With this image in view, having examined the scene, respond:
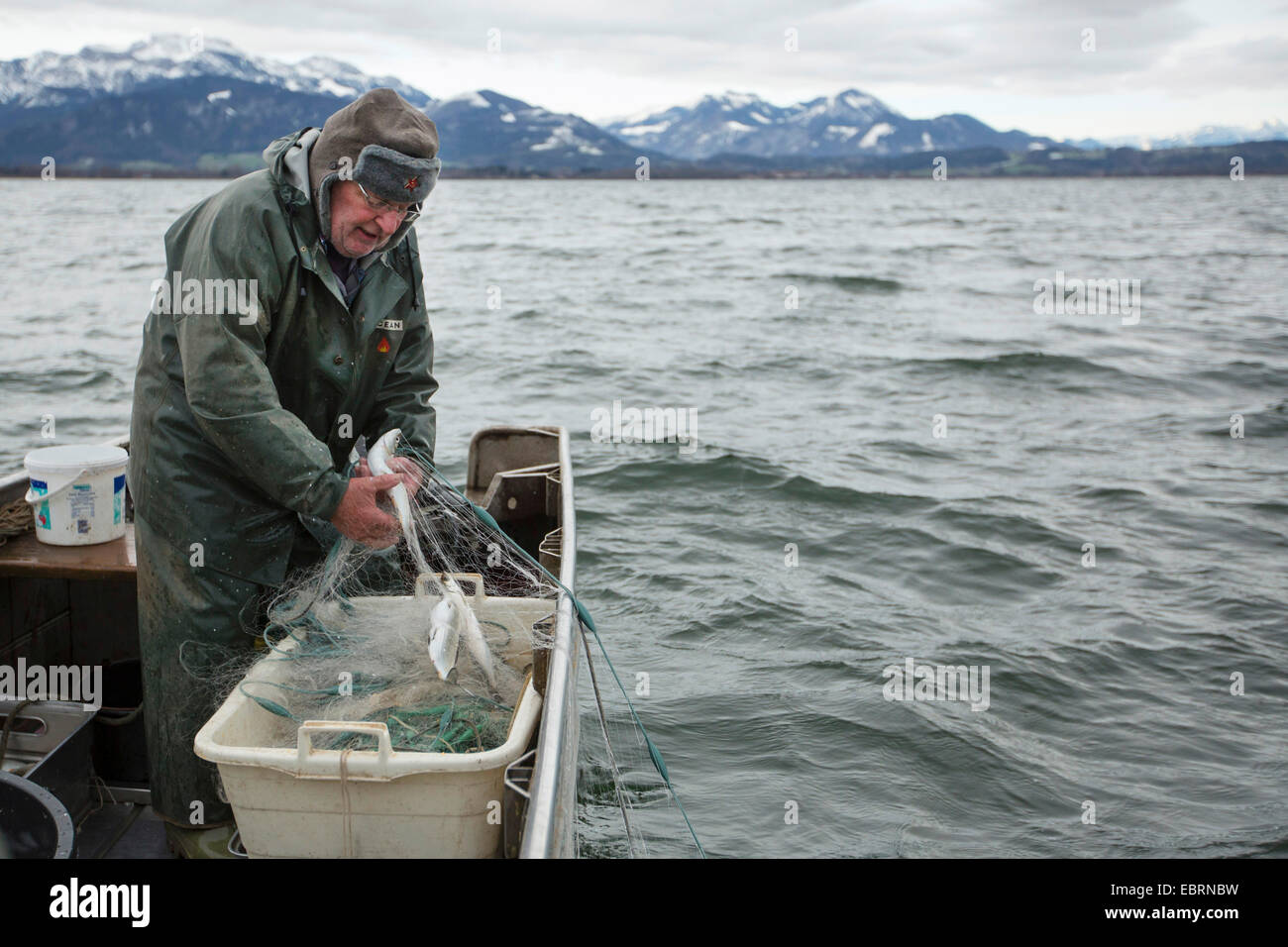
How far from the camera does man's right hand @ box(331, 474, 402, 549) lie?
3.46 metres

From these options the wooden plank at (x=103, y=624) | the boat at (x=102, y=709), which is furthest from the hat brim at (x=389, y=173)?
the wooden plank at (x=103, y=624)

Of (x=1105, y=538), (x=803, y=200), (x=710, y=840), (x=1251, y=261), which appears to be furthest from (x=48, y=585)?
(x=803, y=200)

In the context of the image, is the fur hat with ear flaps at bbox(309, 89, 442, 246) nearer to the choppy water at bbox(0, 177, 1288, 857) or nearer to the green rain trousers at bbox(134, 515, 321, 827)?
the green rain trousers at bbox(134, 515, 321, 827)

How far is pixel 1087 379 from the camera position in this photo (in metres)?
17.8

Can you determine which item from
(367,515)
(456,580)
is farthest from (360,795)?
(456,580)

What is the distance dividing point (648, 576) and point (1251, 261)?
35485 millimetres

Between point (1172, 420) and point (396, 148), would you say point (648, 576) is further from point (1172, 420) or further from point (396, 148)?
point (1172, 420)

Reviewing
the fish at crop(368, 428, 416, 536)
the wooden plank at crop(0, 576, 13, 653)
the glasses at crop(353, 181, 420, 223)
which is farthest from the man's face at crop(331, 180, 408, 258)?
the wooden plank at crop(0, 576, 13, 653)

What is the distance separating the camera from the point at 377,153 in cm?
337

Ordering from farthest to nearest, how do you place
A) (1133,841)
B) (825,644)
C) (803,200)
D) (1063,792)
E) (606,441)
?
(803,200)
(606,441)
(825,644)
(1063,792)
(1133,841)

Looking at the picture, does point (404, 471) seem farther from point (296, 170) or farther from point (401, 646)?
point (296, 170)
